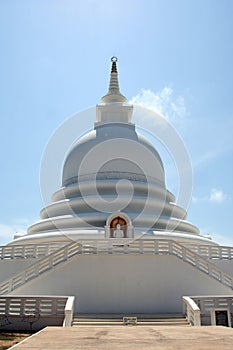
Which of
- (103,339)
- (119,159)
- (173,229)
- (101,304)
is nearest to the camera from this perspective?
(103,339)

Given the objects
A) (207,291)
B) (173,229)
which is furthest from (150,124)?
(207,291)

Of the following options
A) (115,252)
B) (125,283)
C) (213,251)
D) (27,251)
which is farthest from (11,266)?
(213,251)

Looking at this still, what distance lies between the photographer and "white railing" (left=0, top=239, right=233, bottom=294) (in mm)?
15266

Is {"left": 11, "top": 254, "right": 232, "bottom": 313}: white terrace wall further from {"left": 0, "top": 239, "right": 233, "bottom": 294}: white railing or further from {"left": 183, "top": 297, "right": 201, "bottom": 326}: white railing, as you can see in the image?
{"left": 183, "top": 297, "right": 201, "bottom": 326}: white railing

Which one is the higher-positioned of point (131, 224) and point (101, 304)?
point (131, 224)

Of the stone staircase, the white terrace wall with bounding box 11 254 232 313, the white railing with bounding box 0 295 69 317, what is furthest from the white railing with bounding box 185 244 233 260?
the white railing with bounding box 0 295 69 317

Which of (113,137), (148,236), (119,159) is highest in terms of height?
(113,137)

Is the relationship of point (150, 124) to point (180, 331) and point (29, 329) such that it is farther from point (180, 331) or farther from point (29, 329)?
point (180, 331)

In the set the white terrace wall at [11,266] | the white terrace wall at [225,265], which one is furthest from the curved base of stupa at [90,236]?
the white terrace wall at [225,265]

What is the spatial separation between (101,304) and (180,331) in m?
10.9

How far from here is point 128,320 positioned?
39.8 feet

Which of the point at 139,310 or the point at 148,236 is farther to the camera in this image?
the point at 148,236

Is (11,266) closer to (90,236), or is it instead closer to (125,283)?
(90,236)

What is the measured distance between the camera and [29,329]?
12.3 metres
